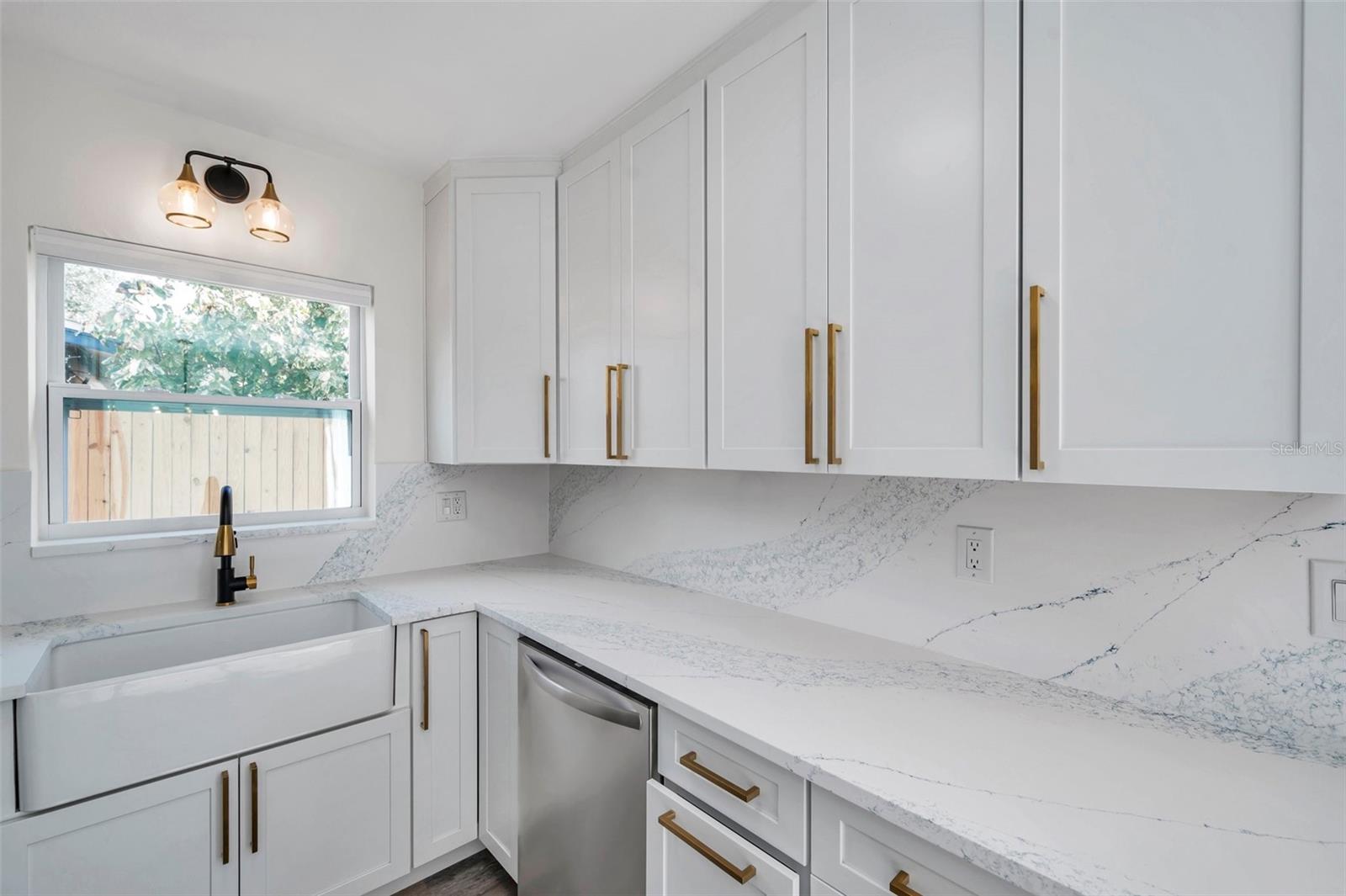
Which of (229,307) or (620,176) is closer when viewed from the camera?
(620,176)

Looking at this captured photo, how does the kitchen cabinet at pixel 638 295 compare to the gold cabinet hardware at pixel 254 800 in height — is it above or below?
above

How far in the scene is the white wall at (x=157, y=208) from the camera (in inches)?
65.1

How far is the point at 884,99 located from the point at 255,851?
89.9 inches

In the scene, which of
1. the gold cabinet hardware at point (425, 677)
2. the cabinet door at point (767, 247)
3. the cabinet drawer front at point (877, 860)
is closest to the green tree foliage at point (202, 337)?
the gold cabinet hardware at point (425, 677)

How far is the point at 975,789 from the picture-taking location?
86 cm

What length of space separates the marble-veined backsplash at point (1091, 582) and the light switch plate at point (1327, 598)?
0.01 meters

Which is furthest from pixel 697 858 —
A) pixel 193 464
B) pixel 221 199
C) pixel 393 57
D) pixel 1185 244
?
pixel 221 199

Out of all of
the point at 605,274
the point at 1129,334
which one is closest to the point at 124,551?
the point at 605,274

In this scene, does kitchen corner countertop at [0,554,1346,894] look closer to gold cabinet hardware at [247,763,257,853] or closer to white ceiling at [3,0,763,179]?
gold cabinet hardware at [247,763,257,853]

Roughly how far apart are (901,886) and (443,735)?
148cm

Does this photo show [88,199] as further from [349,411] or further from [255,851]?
[255,851]

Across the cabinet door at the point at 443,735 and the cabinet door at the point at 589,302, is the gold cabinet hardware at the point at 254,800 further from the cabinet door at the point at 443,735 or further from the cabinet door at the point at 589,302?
the cabinet door at the point at 589,302

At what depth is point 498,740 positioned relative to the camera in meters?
1.84

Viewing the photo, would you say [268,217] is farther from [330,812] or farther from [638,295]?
[330,812]
